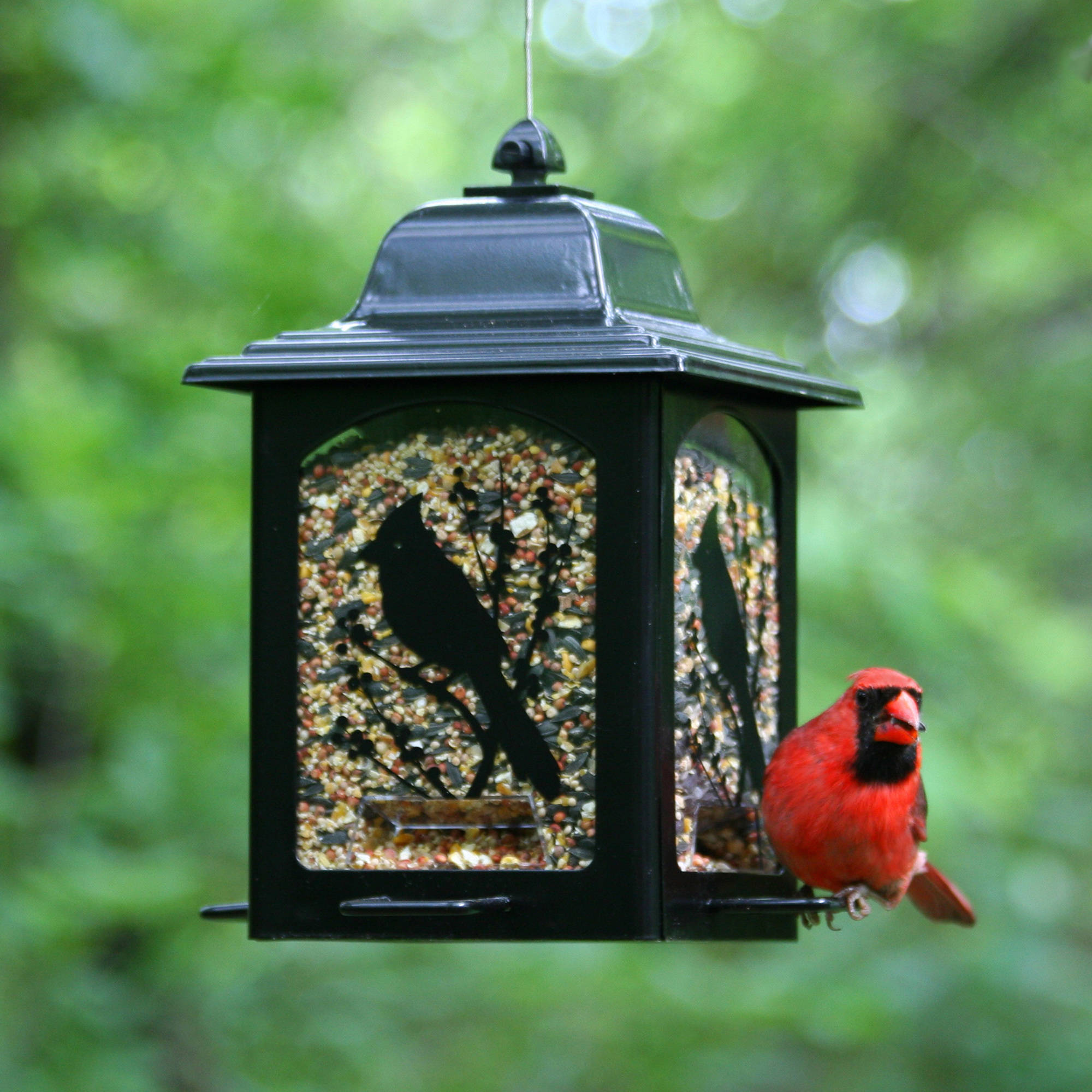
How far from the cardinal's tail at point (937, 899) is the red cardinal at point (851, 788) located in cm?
72

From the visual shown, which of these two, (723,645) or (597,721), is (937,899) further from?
(597,721)

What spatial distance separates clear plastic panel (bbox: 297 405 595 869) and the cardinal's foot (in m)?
0.67

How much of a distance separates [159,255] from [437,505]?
3.67 meters

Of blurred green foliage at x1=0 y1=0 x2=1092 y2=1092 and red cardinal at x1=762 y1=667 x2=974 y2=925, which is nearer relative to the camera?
red cardinal at x1=762 y1=667 x2=974 y2=925

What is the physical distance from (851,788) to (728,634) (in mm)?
377

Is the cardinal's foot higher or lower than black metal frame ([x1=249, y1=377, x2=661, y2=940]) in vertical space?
lower

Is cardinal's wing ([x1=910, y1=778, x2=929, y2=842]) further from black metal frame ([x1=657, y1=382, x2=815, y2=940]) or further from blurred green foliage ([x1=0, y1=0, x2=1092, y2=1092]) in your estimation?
blurred green foliage ([x1=0, y1=0, x2=1092, y2=1092])

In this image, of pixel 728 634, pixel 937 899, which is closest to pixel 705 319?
pixel 937 899

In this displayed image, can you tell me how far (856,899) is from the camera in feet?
11.3

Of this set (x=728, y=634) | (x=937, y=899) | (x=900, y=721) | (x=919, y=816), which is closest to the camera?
(x=900, y=721)

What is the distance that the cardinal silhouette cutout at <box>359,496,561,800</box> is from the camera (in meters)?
3.02

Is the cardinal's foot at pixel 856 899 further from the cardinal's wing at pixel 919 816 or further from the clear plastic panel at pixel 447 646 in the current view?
the clear plastic panel at pixel 447 646

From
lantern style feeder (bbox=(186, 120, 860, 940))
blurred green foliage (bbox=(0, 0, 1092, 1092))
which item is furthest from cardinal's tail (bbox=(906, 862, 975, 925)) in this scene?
blurred green foliage (bbox=(0, 0, 1092, 1092))

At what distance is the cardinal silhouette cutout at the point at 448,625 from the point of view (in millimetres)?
3016
